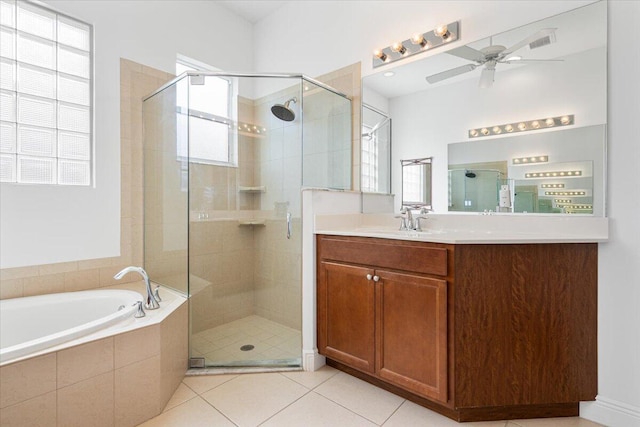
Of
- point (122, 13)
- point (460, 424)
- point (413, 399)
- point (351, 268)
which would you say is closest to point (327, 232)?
point (351, 268)

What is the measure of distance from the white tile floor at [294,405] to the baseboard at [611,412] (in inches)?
1.8

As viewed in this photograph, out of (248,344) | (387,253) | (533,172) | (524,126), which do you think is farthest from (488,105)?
(248,344)

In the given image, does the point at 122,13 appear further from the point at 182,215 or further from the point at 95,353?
the point at 95,353

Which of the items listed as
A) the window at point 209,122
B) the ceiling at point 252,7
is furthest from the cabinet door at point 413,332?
the ceiling at point 252,7

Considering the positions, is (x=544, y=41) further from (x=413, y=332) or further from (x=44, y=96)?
(x=44, y=96)

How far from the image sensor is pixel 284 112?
→ 2391mm

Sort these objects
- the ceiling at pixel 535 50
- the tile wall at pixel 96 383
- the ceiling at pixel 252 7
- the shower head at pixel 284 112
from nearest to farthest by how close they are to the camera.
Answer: the tile wall at pixel 96 383, the ceiling at pixel 535 50, the shower head at pixel 284 112, the ceiling at pixel 252 7

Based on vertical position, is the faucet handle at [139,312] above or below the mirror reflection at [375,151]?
below

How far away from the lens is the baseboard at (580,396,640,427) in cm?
141

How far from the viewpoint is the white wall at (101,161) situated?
6.11 feet

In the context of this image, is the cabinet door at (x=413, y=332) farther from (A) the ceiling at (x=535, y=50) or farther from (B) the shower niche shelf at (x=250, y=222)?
(A) the ceiling at (x=535, y=50)

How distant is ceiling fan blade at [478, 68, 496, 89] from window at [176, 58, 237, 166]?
69.0 inches

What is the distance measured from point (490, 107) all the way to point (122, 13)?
2.74 metres

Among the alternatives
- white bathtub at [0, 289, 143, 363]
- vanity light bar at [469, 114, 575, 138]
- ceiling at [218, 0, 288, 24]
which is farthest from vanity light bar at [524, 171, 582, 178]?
ceiling at [218, 0, 288, 24]
